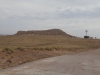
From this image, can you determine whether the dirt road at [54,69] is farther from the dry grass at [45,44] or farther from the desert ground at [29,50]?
the dry grass at [45,44]

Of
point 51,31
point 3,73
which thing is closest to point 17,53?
point 3,73

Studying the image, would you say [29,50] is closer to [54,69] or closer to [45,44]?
[54,69]

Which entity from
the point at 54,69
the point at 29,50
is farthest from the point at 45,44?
the point at 54,69

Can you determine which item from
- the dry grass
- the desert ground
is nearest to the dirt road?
the desert ground

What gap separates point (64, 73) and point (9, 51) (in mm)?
11402

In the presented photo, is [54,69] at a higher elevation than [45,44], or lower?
lower

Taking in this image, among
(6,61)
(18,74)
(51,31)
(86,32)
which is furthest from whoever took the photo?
(51,31)

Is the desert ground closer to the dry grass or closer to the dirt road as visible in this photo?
the dry grass

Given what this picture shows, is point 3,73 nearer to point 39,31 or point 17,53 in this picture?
point 17,53

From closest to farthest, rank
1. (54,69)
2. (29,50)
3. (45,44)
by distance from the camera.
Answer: (54,69), (29,50), (45,44)

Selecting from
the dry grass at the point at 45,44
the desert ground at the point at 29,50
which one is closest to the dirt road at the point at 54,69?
the desert ground at the point at 29,50

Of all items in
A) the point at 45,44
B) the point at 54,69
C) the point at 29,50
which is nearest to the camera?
the point at 54,69

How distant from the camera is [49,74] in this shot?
14109mm

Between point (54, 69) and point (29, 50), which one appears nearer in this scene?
point (54, 69)
